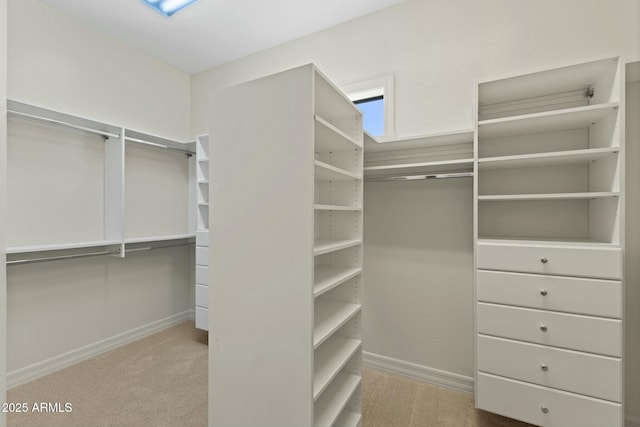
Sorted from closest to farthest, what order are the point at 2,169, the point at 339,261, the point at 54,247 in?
1. the point at 2,169
2. the point at 339,261
3. the point at 54,247

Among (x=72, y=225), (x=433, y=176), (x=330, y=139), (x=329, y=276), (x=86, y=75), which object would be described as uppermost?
(x=86, y=75)

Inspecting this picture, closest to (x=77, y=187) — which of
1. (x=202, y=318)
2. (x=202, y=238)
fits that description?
(x=202, y=238)

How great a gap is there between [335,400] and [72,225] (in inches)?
101

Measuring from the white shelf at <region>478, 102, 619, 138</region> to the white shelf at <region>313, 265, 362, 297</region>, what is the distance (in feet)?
3.93

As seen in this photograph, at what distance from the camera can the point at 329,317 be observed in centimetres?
155

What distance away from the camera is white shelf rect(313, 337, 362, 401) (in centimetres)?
128

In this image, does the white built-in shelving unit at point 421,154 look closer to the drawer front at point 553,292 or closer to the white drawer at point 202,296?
the drawer front at point 553,292

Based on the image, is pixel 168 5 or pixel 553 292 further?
pixel 168 5

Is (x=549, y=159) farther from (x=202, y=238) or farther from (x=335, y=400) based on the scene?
(x=202, y=238)

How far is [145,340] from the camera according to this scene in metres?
2.92

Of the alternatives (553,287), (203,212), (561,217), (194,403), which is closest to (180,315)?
(203,212)

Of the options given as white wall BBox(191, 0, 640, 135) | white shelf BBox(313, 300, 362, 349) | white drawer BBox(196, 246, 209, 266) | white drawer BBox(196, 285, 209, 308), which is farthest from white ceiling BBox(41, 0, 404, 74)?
white drawer BBox(196, 285, 209, 308)

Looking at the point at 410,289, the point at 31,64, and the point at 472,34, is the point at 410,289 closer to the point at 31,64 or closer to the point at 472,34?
the point at 472,34

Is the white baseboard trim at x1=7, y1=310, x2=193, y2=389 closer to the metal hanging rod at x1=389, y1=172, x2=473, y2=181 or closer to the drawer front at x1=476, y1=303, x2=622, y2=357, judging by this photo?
the metal hanging rod at x1=389, y1=172, x2=473, y2=181
